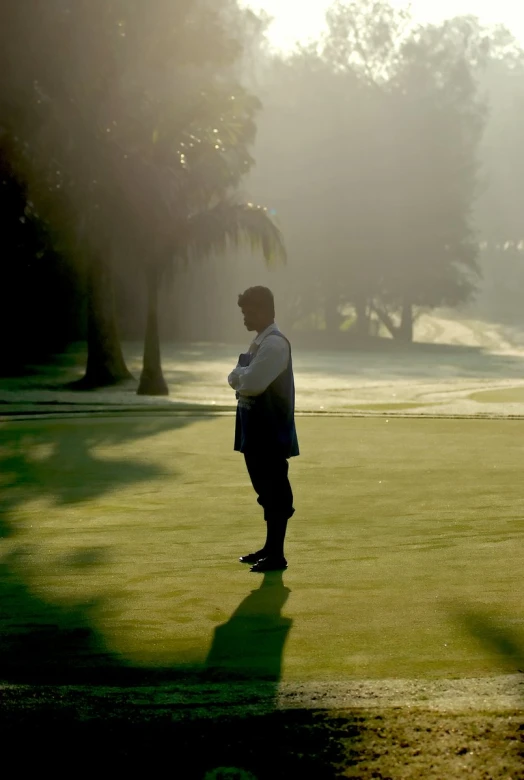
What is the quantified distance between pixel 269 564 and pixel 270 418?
2.77 feet

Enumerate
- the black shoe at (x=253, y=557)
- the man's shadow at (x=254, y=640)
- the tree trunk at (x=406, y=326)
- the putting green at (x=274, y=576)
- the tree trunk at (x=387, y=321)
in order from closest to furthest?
the man's shadow at (x=254, y=640) < the putting green at (x=274, y=576) < the black shoe at (x=253, y=557) < the tree trunk at (x=406, y=326) < the tree trunk at (x=387, y=321)

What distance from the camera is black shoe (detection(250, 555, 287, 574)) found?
743 cm

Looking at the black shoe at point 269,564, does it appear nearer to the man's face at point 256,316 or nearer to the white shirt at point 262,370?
the white shirt at point 262,370

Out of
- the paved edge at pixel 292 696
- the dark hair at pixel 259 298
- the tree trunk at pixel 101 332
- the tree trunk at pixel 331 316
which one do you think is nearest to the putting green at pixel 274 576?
the paved edge at pixel 292 696

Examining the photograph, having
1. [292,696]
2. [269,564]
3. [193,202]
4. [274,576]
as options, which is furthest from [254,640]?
[193,202]

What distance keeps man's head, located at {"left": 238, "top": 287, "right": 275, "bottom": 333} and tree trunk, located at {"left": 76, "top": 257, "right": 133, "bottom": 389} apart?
24085mm

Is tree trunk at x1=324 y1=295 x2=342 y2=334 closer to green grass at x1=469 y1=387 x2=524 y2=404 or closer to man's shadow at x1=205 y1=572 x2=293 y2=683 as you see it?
green grass at x1=469 y1=387 x2=524 y2=404

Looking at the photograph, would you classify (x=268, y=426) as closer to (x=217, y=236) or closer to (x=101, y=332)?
(x=217, y=236)

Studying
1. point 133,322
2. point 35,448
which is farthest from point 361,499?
point 133,322

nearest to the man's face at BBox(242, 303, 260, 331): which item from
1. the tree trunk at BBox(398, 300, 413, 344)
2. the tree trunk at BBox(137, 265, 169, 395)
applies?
the tree trunk at BBox(137, 265, 169, 395)

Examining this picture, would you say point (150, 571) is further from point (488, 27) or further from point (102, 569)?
point (488, 27)

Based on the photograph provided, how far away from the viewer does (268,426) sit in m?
7.38

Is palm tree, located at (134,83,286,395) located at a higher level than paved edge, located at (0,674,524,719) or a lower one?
higher

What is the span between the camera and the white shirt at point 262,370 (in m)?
7.23
